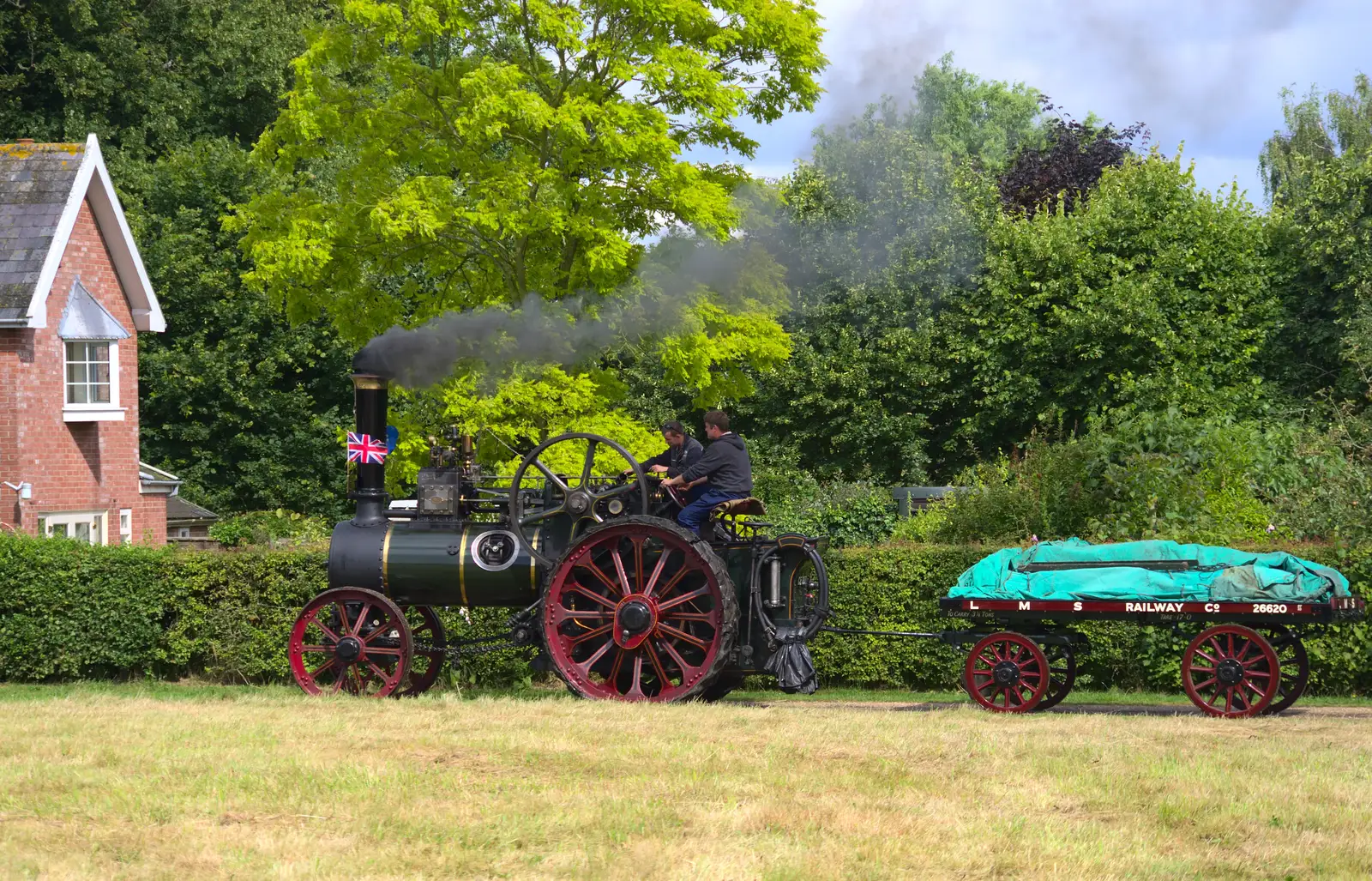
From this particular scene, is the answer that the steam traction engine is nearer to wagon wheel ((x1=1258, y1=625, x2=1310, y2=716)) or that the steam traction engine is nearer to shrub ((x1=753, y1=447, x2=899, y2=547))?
wagon wheel ((x1=1258, y1=625, x2=1310, y2=716))

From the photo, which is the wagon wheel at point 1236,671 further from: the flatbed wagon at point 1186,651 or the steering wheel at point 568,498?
the steering wheel at point 568,498

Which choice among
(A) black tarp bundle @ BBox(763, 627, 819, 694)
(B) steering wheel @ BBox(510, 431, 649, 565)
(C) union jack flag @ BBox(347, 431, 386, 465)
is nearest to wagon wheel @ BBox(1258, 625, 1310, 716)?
(A) black tarp bundle @ BBox(763, 627, 819, 694)

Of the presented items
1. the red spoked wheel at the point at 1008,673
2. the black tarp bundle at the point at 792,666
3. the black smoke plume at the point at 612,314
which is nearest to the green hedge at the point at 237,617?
the red spoked wheel at the point at 1008,673

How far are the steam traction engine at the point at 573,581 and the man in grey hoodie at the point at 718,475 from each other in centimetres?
19

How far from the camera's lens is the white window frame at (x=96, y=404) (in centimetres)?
2381

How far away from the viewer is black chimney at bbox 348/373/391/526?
→ 12.9 meters

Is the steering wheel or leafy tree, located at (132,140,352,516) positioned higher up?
leafy tree, located at (132,140,352,516)

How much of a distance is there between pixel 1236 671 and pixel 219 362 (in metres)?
25.8

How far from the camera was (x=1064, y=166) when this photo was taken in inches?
1523

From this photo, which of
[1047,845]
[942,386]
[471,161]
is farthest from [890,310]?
[1047,845]

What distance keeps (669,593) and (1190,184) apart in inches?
831

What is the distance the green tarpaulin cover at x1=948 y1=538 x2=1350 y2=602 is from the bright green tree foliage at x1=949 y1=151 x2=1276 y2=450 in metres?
15.5

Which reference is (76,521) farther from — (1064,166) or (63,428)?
(1064,166)

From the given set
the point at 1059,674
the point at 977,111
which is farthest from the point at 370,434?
the point at 977,111
